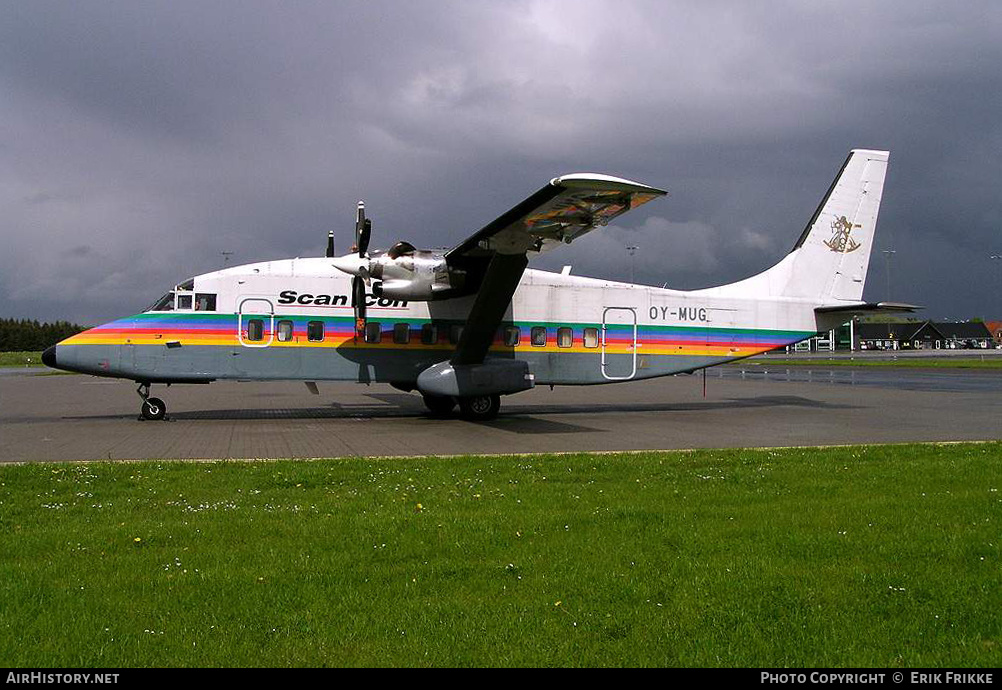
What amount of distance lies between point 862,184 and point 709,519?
18257 millimetres

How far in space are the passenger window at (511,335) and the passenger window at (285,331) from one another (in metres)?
5.25

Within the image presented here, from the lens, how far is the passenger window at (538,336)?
776 inches

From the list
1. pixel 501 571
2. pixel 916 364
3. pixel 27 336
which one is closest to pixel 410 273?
pixel 501 571

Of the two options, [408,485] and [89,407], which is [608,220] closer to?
[408,485]

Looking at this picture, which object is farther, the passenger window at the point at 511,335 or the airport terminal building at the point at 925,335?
the airport terminal building at the point at 925,335

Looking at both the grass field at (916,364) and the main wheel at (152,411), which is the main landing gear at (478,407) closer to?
the main wheel at (152,411)

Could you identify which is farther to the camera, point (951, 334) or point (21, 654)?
point (951, 334)

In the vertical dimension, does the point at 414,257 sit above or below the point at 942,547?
above

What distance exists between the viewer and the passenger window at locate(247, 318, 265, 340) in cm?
1817

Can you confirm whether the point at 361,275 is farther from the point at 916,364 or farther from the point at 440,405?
the point at 916,364

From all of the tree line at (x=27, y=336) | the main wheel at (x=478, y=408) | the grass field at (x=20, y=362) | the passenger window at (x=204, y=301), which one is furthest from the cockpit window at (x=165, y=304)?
the tree line at (x=27, y=336)

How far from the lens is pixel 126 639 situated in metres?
4.12

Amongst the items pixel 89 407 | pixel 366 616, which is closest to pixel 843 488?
pixel 366 616

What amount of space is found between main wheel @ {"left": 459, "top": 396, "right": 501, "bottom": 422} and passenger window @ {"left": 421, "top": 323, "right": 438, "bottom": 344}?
1.64 metres
